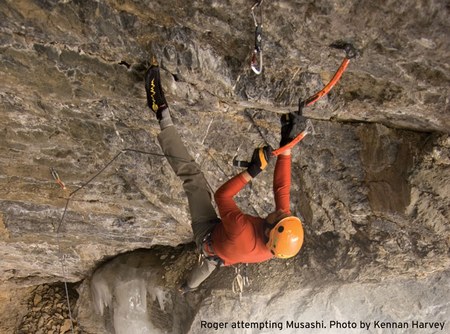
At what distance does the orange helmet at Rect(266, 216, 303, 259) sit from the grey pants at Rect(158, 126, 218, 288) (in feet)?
2.19

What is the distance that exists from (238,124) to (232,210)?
854mm

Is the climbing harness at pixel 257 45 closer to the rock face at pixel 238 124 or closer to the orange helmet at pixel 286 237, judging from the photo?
the rock face at pixel 238 124

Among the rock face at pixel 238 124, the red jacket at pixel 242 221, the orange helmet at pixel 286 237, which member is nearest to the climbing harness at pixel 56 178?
the rock face at pixel 238 124

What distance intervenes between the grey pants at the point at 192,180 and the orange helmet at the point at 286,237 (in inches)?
26.3

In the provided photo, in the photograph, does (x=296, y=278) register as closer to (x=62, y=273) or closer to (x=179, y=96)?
(x=179, y=96)

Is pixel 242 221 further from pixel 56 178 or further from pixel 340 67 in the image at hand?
pixel 56 178

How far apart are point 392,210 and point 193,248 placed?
2.81 meters

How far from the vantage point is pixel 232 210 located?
3.48m

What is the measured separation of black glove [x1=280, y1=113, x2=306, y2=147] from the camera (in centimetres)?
330

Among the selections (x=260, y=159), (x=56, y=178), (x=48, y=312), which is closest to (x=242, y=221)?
(x=260, y=159)

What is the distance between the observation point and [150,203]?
515 centimetres

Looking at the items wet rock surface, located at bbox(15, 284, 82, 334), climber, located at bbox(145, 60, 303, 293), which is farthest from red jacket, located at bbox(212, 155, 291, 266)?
wet rock surface, located at bbox(15, 284, 82, 334)

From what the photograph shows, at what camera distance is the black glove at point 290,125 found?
10.8ft

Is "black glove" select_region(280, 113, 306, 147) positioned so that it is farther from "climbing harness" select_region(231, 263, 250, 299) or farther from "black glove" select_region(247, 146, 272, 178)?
"climbing harness" select_region(231, 263, 250, 299)
